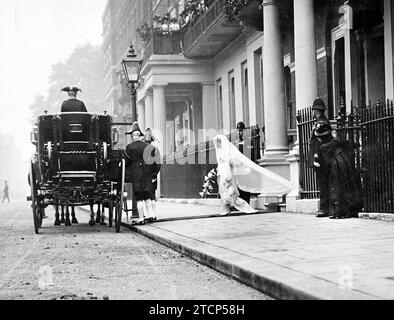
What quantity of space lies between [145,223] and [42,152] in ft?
8.18

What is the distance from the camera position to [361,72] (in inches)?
671


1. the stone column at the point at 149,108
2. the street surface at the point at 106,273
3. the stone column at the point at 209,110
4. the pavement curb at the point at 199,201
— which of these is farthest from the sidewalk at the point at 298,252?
the stone column at the point at 149,108

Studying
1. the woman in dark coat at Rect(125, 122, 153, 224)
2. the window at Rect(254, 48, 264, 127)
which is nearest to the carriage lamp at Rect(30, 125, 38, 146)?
the woman in dark coat at Rect(125, 122, 153, 224)

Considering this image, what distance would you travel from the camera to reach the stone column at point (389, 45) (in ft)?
49.8

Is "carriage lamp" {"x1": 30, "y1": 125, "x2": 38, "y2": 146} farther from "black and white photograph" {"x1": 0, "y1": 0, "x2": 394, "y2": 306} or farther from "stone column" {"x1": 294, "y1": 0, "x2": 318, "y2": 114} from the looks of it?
"stone column" {"x1": 294, "y1": 0, "x2": 318, "y2": 114}

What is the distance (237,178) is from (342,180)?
391 centimetres

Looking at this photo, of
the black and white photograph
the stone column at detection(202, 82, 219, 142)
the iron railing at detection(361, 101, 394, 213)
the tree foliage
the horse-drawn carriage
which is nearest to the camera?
the black and white photograph

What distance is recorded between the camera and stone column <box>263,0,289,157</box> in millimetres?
17500

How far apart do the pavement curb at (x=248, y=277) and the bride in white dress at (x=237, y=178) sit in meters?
5.57

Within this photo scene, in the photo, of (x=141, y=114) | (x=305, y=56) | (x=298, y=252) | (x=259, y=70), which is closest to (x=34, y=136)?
(x=305, y=56)

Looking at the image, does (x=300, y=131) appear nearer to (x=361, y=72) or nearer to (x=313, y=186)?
(x=313, y=186)

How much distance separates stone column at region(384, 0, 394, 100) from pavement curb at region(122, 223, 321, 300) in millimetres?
7058

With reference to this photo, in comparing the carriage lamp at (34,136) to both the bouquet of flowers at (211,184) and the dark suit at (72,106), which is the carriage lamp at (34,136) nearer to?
the dark suit at (72,106)
